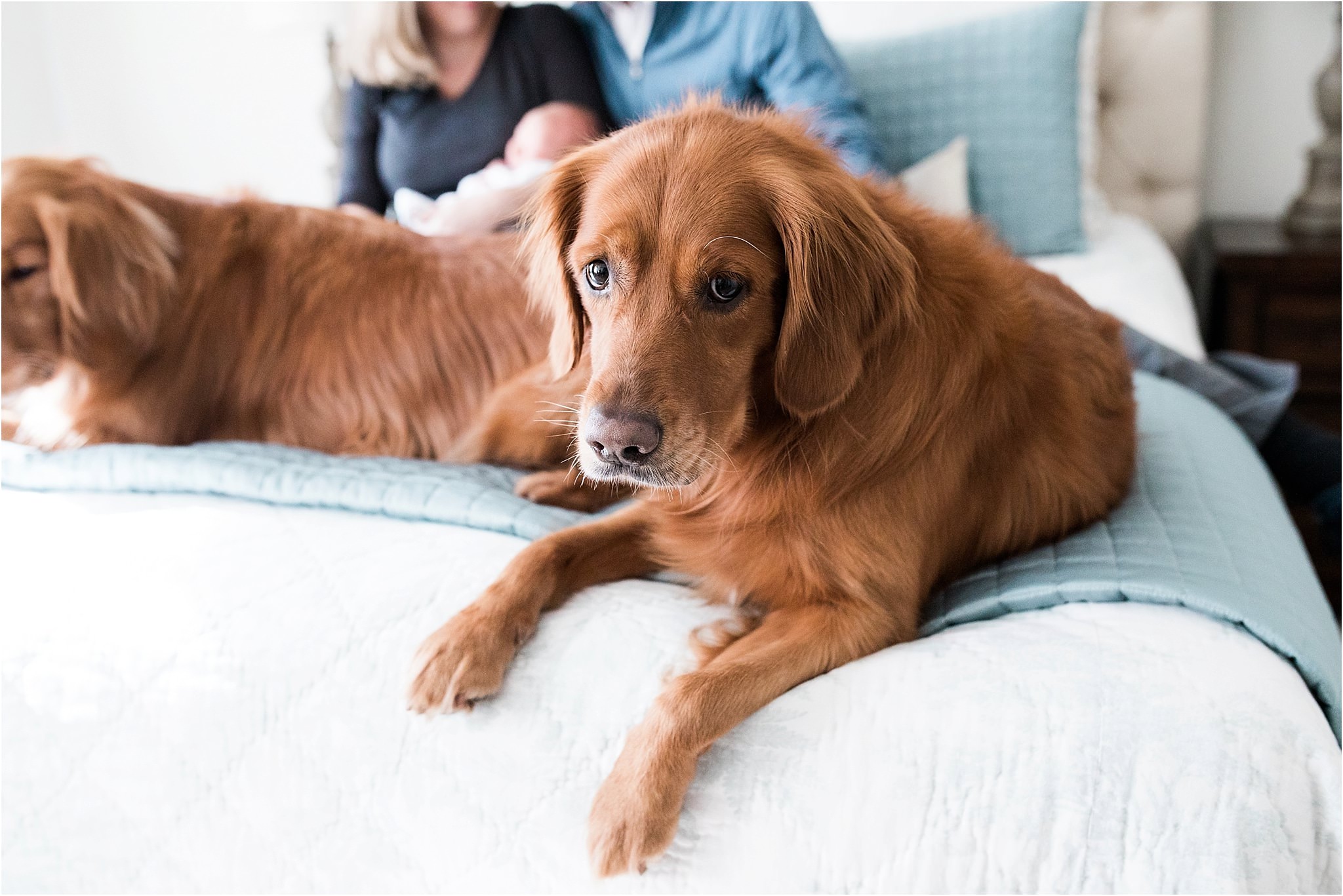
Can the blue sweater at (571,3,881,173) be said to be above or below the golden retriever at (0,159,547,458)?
above

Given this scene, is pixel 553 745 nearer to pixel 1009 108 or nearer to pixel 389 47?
pixel 389 47

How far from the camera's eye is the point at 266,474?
1.57m

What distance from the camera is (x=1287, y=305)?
3.13 m

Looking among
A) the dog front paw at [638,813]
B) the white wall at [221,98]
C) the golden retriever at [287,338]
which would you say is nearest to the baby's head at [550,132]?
the golden retriever at [287,338]

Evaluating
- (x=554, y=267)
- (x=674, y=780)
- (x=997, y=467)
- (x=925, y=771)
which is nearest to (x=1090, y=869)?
(x=925, y=771)

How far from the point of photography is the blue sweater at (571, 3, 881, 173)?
261 cm

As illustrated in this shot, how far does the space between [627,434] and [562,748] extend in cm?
36

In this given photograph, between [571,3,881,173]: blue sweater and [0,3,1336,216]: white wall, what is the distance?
817 mm

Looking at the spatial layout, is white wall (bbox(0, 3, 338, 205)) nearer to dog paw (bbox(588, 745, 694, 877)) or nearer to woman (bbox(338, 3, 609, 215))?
woman (bbox(338, 3, 609, 215))

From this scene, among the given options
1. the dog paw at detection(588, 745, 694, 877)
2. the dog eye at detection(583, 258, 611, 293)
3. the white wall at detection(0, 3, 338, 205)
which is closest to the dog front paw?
the dog paw at detection(588, 745, 694, 877)

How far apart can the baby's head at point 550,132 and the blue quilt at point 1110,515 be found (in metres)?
1.03

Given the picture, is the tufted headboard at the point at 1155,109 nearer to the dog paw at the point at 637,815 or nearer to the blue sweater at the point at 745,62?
the blue sweater at the point at 745,62

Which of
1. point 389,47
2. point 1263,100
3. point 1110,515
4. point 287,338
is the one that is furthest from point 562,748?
point 1263,100

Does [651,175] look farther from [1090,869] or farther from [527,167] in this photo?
[527,167]
